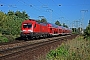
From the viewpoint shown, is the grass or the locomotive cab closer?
the grass

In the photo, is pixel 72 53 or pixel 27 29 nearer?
pixel 72 53

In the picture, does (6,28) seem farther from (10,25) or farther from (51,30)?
(51,30)

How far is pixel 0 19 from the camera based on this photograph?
196 ft

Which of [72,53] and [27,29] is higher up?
[27,29]

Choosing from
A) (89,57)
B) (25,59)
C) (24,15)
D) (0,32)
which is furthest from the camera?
(24,15)

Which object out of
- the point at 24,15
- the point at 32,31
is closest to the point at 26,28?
the point at 32,31

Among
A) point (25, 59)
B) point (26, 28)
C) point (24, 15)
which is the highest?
point (24, 15)

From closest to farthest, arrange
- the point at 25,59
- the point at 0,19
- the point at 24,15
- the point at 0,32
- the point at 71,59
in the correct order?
the point at 71,59, the point at 25,59, the point at 0,32, the point at 0,19, the point at 24,15

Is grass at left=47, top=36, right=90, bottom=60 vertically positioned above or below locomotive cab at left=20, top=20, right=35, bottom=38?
below

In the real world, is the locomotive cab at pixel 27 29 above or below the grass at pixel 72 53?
above

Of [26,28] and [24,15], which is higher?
[24,15]

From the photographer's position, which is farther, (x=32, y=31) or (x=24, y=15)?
(x=24, y=15)

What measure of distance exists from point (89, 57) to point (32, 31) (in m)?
26.8

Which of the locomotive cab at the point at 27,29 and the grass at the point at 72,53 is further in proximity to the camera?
the locomotive cab at the point at 27,29
